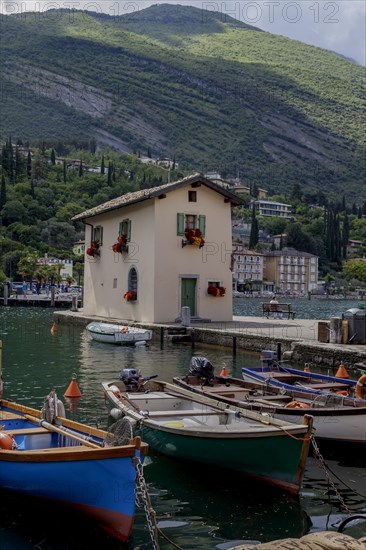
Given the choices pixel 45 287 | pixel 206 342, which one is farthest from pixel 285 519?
pixel 45 287

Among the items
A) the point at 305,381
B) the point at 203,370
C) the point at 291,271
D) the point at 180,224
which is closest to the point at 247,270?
the point at 291,271

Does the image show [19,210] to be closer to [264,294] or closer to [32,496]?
[264,294]

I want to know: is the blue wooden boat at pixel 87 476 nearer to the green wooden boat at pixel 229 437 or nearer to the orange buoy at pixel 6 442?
the orange buoy at pixel 6 442

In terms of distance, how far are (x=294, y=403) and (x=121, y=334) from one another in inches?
759

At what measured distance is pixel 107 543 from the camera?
29.8 ft

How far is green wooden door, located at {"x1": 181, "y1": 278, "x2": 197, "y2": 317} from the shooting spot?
1443 inches

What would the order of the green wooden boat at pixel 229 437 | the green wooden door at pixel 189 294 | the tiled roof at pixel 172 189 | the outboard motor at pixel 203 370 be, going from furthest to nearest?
the green wooden door at pixel 189 294 < the tiled roof at pixel 172 189 < the outboard motor at pixel 203 370 < the green wooden boat at pixel 229 437

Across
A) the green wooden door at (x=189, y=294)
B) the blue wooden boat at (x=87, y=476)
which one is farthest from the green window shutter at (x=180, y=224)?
the blue wooden boat at (x=87, y=476)

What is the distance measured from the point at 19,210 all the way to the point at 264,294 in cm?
5661

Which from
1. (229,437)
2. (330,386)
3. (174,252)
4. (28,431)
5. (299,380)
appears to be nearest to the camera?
(28,431)

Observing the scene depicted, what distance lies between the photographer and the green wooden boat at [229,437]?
427 inches

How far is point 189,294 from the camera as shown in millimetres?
36750

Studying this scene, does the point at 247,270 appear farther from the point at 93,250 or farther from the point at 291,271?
the point at 93,250

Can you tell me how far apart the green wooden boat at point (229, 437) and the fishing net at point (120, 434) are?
2.23 m
